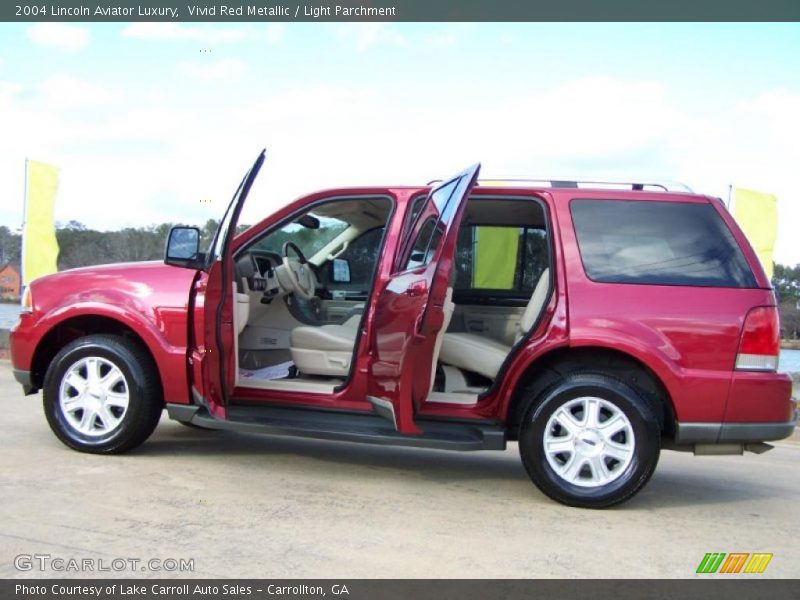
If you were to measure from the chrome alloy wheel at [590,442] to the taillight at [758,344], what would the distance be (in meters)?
0.74

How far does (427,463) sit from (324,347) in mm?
1194

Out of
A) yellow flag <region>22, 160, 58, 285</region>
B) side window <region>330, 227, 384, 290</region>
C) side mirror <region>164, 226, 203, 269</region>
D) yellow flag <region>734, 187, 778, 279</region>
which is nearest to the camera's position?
side mirror <region>164, 226, 203, 269</region>

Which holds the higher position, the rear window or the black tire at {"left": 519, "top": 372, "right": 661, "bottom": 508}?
the rear window

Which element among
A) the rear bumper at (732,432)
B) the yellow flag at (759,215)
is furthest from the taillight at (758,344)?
the yellow flag at (759,215)

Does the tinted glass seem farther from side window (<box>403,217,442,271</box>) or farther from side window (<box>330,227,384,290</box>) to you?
side window (<box>403,217,442,271</box>)

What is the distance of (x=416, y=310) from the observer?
4.12 metres

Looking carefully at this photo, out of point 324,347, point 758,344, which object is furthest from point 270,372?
point 758,344

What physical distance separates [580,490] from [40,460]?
11.1 ft

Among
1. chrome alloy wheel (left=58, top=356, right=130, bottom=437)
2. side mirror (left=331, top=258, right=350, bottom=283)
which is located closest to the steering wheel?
side mirror (left=331, top=258, right=350, bottom=283)

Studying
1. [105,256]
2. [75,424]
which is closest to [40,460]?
[75,424]

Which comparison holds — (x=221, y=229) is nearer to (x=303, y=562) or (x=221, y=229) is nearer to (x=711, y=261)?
(x=303, y=562)

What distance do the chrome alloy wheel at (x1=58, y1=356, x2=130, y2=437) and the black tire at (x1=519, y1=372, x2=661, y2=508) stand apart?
8.55 ft

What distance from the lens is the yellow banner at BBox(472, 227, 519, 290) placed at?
5418 mm

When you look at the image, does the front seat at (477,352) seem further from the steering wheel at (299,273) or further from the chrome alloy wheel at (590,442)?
the steering wheel at (299,273)
